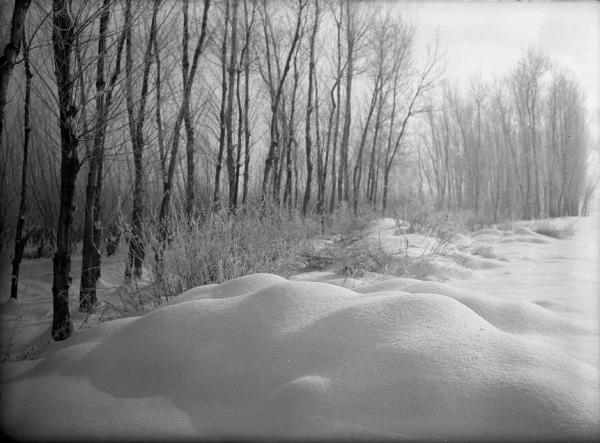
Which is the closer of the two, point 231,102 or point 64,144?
point 64,144

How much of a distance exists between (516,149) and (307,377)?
1582 cm

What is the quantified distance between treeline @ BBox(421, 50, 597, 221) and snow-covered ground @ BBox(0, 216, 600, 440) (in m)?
11.3

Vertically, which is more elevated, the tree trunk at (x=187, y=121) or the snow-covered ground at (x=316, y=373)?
the tree trunk at (x=187, y=121)

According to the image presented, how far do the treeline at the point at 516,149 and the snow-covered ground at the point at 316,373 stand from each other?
1127cm

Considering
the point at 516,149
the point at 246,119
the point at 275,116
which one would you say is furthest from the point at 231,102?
the point at 516,149

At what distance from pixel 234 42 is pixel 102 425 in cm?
625

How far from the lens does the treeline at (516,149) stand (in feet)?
38.0

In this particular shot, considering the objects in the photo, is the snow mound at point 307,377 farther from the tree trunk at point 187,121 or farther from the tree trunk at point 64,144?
the tree trunk at point 187,121

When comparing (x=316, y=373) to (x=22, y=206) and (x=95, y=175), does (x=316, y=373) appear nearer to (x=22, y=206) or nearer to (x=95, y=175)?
(x=95, y=175)

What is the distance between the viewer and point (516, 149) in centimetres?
1455

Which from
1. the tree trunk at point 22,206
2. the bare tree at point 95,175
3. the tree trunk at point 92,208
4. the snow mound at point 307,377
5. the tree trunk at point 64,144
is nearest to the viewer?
the snow mound at point 307,377

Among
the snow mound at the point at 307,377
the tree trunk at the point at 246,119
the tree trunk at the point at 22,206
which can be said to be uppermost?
the tree trunk at the point at 246,119

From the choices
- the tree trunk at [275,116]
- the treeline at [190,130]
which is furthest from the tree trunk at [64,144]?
the tree trunk at [275,116]

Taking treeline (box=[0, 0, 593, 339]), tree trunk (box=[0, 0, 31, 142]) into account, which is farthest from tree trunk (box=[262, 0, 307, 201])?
tree trunk (box=[0, 0, 31, 142])
